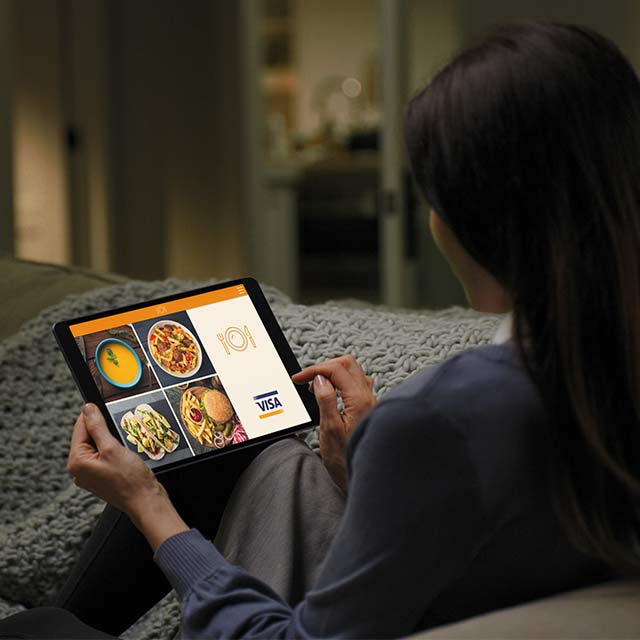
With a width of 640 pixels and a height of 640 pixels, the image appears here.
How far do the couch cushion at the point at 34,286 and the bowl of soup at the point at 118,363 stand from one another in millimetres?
491

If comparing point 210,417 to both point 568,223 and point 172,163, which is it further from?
point 172,163

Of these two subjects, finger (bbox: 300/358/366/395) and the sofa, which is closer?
finger (bbox: 300/358/366/395)

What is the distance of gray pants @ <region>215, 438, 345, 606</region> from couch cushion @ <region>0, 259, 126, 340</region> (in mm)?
619

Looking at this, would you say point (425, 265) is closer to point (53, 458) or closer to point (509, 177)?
point (53, 458)

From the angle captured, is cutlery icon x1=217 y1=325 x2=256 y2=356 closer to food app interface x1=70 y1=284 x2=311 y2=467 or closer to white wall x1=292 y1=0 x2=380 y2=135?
food app interface x1=70 y1=284 x2=311 y2=467

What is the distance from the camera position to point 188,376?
3.68 ft

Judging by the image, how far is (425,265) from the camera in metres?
3.00

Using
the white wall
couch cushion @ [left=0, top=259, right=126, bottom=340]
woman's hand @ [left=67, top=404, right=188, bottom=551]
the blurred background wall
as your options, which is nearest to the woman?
woman's hand @ [left=67, top=404, right=188, bottom=551]

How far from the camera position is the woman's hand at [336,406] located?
108 cm

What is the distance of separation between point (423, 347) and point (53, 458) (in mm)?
526

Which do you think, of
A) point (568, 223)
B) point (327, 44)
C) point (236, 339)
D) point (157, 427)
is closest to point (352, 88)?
point (327, 44)

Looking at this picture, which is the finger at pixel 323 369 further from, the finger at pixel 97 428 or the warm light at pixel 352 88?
the warm light at pixel 352 88

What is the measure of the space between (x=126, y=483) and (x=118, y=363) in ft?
0.65

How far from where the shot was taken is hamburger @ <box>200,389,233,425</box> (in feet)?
3.61
